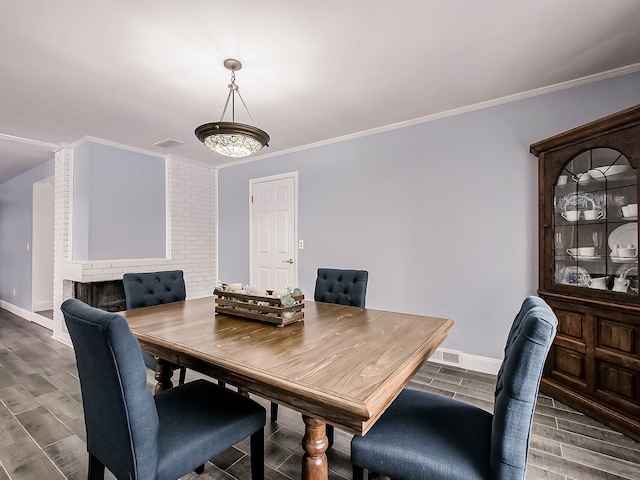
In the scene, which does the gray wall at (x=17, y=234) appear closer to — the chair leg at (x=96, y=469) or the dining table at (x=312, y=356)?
Answer: the dining table at (x=312, y=356)

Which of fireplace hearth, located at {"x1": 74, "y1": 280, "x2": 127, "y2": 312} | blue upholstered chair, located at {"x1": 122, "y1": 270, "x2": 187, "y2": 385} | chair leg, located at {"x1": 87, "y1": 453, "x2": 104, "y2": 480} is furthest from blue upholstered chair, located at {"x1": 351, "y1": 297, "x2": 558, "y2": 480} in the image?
fireplace hearth, located at {"x1": 74, "y1": 280, "x2": 127, "y2": 312}

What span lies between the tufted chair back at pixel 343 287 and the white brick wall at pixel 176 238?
2694mm

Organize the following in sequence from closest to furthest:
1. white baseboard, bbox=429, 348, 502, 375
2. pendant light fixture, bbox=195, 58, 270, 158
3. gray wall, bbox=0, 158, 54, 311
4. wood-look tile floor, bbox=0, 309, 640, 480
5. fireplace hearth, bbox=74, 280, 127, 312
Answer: wood-look tile floor, bbox=0, 309, 640, 480
pendant light fixture, bbox=195, 58, 270, 158
white baseboard, bbox=429, 348, 502, 375
fireplace hearth, bbox=74, 280, 127, 312
gray wall, bbox=0, 158, 54, 311

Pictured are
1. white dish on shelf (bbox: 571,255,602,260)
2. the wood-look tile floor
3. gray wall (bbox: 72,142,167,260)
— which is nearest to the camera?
the wood-look tile floor

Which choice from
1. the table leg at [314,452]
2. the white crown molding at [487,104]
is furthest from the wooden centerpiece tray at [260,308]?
the white crown molding at [487,104]

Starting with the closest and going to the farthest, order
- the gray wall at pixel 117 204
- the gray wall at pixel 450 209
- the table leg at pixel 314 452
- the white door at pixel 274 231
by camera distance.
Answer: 1. the table leg at pixel 314 452
2. the gray wall at pixel 450 209
3. the gray wall at pixel 117 204
4. the white door at pixel 274 231

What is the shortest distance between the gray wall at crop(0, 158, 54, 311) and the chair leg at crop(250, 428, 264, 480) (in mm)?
5169

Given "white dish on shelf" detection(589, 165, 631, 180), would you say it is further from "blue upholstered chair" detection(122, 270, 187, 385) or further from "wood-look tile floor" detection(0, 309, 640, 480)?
"blue upholstered chair" detection(122, 270, 187, 385)

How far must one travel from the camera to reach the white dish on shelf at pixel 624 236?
82.5 inches

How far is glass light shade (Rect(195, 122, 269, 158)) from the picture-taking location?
1965 millimetres

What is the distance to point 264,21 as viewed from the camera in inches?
73.7

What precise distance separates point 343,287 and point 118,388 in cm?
179

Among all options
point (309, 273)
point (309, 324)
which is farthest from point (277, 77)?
point (309, 273)

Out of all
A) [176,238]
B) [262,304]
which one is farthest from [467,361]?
[176,238]
